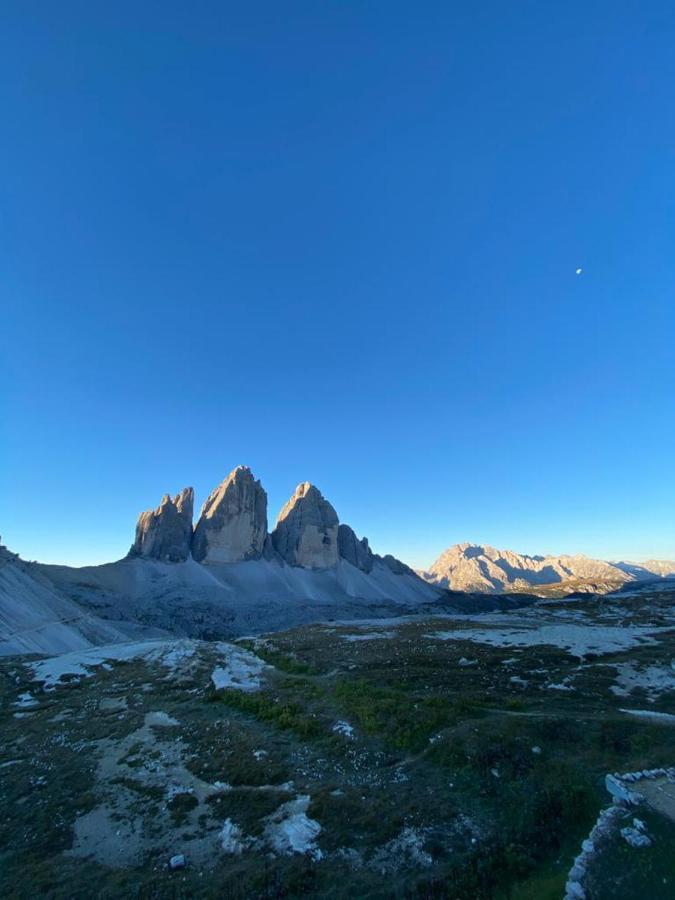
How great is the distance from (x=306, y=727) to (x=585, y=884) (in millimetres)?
14695

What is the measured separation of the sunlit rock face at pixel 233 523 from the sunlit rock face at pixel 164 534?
6.93 meters

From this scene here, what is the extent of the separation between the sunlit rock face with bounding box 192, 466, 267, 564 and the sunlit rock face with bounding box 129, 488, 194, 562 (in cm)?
693

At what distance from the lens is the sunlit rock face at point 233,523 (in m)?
175

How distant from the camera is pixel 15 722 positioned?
87.7 feet

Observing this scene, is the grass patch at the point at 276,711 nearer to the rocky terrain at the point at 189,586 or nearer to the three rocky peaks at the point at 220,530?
the rocky terrain at the point at 189,586

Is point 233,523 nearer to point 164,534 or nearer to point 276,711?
point 164,534

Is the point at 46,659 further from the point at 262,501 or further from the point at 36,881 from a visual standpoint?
the point at 262,501

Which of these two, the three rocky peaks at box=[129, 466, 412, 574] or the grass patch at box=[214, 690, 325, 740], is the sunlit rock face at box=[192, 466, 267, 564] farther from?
the grass patch at box=[214, 690, 325, 740]

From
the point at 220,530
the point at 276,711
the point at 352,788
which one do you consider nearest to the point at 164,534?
the point at 220,530

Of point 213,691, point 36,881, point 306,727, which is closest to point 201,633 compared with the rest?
point 213,691

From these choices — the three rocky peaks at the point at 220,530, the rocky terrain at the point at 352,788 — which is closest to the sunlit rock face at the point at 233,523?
the three rocky peaks at the point at 220,530

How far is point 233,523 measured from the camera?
588ft

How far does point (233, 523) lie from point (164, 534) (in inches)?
1070

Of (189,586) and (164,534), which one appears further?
(164,534)
